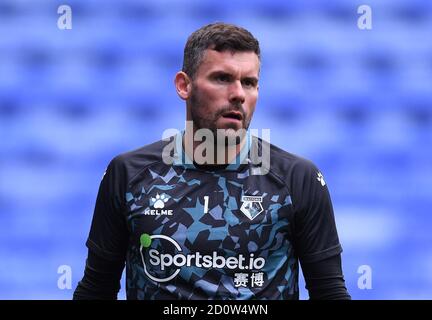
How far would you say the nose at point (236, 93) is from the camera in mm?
2652

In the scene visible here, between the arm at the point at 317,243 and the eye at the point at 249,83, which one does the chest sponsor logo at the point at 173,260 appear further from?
the eye at the point at 249,83

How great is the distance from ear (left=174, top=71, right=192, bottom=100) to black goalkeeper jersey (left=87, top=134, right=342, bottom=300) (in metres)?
0.22

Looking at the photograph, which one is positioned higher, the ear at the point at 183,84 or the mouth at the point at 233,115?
the ear at the point at 183,84

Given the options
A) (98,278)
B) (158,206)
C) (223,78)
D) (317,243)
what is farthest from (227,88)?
(98,278)

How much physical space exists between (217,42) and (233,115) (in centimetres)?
24

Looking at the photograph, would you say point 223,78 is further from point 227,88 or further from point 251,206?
point 251,206

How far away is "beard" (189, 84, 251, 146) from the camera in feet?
8.82

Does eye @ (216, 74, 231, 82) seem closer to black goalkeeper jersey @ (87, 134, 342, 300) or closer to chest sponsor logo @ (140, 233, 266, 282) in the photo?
black goalkeeper jersey @ (87, 134, 342, 300)

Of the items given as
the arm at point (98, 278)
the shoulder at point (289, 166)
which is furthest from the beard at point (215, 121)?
the arm at point (98, 278)

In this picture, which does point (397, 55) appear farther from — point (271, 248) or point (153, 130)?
point (271, 248)

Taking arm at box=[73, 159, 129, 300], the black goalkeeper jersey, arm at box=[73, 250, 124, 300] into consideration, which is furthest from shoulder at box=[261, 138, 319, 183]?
arm at box=[73, 250, 124, 300]

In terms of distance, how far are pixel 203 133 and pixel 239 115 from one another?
16 cm

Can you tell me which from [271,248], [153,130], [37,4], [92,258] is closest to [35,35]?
[37,4]
